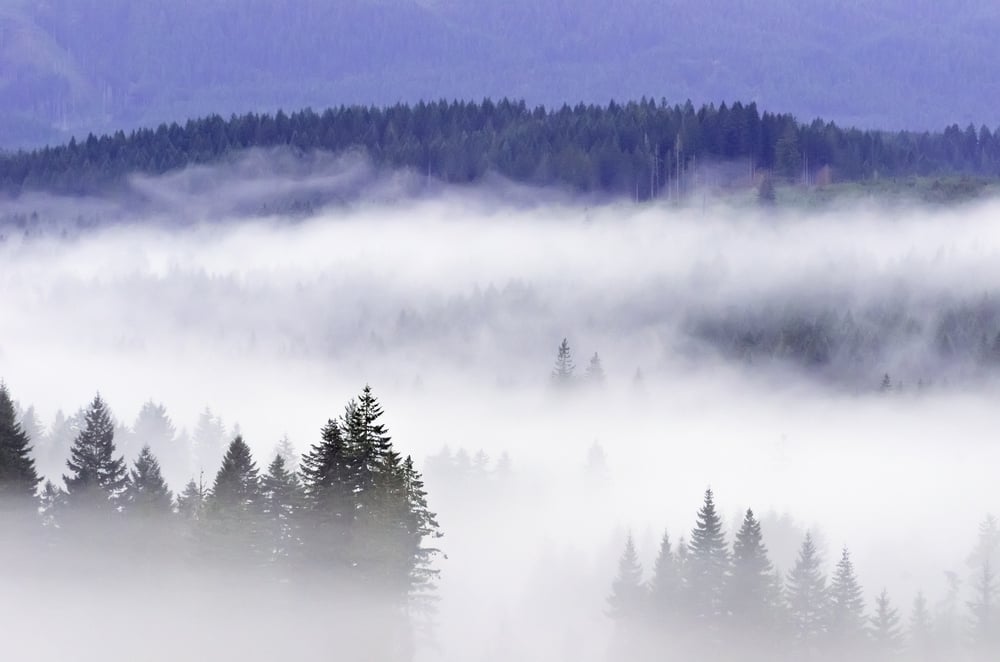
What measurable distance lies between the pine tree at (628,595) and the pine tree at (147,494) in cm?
2669

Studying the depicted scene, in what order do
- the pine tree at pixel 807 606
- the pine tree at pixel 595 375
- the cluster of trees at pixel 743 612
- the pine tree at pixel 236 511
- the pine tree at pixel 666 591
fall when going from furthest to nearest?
the pine tree at pixel 595 375, the pine tree at pixel 807 606, the pine tree at pixel 666 591, the cluster of trees at pixel 743 612, the pine tree at pixel 236 511

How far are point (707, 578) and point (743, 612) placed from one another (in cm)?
197

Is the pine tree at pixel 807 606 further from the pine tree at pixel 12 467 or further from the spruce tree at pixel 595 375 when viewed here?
the spruce tree at pixel 595 375

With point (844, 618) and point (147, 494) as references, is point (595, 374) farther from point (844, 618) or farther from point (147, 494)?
point (147, 494)

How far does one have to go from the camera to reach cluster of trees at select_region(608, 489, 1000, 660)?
229 ft

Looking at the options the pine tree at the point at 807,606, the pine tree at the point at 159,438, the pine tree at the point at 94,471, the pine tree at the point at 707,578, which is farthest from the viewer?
the pine tree at the point at 159,438

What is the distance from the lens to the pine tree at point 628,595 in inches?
2945

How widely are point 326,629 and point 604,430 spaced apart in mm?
112944

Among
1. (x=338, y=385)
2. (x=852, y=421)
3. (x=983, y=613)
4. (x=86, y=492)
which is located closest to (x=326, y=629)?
(x=86, y=492)

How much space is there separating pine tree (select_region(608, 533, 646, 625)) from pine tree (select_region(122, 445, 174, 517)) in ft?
87.6

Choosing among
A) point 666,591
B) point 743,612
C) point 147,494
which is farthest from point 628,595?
point 147,494

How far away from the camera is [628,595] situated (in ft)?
250

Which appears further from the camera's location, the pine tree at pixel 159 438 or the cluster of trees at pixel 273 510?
the pine tree at pixel 159 438

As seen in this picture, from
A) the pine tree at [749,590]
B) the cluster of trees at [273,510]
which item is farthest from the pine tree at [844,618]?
the cluster of trees at [273,510]
